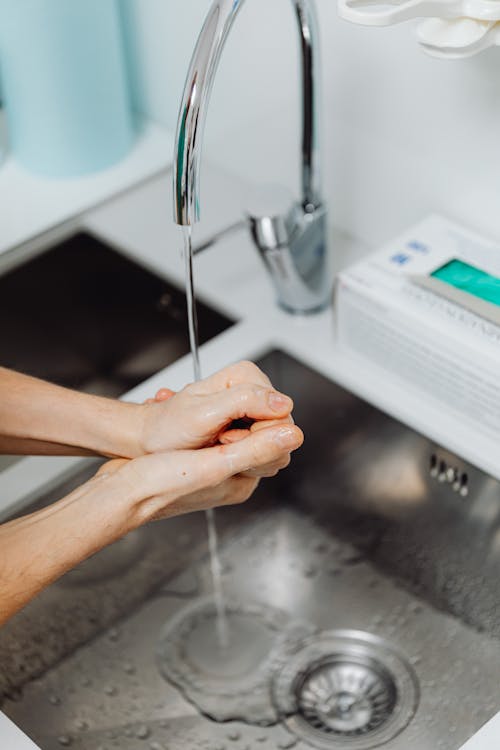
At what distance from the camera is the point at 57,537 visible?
83cm

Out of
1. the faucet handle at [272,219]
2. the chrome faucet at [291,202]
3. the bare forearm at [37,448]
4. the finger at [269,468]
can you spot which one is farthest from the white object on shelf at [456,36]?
the bare forearm at [37,448]

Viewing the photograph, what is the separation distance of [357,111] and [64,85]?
0.31m

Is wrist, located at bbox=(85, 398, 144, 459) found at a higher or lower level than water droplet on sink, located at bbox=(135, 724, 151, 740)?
higher

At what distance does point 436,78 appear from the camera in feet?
3.37

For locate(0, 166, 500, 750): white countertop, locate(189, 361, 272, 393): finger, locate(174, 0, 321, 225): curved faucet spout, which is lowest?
locate(0, 166, 500, 750): white countertop

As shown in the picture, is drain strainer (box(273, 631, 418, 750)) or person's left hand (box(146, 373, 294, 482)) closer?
person's left hand (box(146, 373, 294, 482))

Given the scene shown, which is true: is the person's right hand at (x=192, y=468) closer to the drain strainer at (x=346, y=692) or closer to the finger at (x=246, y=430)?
the finger at (x=246, y=430)

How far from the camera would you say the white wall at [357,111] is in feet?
3.38

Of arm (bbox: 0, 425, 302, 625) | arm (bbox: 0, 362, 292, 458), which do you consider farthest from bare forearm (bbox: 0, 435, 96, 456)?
arm (bbox: 0, 425, 302, 625)

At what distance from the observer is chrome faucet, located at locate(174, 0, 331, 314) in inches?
32.3

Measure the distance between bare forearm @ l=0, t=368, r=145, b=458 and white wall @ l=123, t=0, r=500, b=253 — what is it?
0.38 metres

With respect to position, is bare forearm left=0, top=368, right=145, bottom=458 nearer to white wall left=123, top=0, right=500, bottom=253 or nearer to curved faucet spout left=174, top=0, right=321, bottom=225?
curved faucet spout left=174, top=0, right=321, bottom=225

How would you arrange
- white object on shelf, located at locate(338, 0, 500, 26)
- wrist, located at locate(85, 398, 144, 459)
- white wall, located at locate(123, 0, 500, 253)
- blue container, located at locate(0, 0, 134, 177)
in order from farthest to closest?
blue container, located at locate(0, 0, 134, 177), white wall, located at locate(123, 0, 500, 253), wrist, located at locate(85, 398, 144, 459), white object on shelf, located at locate(338, 0, 500, 26)

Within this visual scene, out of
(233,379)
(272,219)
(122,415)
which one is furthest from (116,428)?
(272,219)
